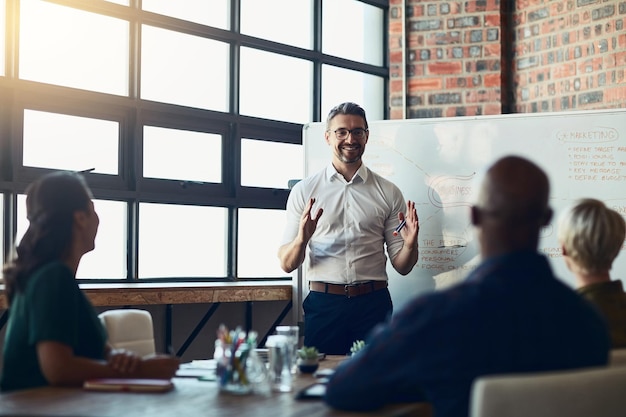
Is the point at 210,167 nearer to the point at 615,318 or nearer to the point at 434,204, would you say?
the point at 434,204

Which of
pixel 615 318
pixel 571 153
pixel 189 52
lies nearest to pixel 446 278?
pixel 571 153

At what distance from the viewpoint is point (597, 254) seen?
8.27 ft

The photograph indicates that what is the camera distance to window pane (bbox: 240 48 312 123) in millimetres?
5688

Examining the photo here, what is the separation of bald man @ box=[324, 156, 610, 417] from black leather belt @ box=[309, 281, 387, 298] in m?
2.52

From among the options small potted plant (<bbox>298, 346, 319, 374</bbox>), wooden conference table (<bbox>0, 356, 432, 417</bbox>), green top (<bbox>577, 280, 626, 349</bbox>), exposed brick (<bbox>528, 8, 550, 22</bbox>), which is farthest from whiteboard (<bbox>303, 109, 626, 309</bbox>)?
wooden conference table (<bbox>0, 356, 432, 417</bbox>)

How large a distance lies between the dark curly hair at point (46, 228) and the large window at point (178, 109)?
2.18 meters

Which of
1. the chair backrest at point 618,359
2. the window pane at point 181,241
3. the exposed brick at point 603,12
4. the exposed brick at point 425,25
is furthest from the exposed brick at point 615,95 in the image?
the chair backrest at point 618,359

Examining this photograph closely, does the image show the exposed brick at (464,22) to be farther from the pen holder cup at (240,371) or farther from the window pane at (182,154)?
the pen holder cup at (240,371)

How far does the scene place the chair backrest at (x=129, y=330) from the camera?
10.1ft

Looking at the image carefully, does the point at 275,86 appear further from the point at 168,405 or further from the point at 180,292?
the point at 168,405

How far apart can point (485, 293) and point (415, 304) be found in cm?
14

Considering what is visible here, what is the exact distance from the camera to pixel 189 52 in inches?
212

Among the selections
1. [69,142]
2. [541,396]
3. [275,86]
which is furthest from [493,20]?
[541,396]

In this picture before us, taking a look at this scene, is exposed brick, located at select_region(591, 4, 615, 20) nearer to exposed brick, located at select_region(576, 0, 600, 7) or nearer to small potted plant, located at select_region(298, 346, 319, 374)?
exposed brick, located at select_region(576, 0, 600, 7)
